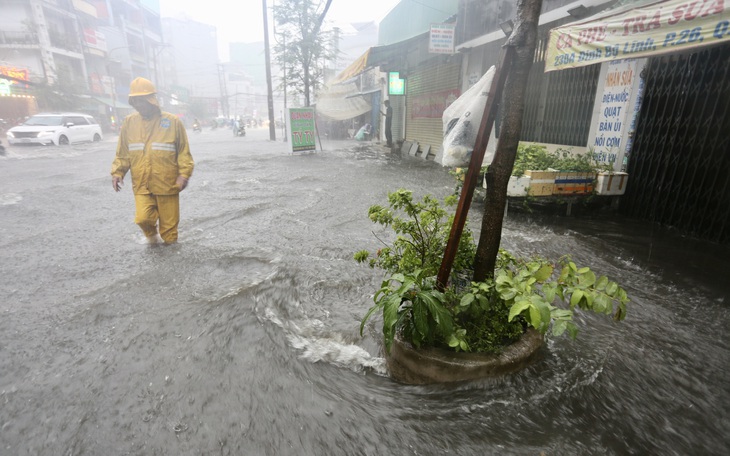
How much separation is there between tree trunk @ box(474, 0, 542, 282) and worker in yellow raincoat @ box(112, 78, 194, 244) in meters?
3.82

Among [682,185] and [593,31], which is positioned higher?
[593,31]

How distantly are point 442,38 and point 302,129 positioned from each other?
6.59 meters

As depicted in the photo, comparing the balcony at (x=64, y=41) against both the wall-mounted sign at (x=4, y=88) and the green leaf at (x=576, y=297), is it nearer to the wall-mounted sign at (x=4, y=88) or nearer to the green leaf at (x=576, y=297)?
the wall-mounted sign at (x=4, y=88)

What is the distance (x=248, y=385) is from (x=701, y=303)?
3990mm

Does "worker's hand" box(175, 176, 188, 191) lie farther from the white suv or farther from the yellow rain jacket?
the white suv

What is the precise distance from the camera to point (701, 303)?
11.7 ft

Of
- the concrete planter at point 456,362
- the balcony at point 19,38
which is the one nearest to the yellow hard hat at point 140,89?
the concrete planter at point 456,362

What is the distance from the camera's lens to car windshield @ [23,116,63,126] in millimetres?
18688

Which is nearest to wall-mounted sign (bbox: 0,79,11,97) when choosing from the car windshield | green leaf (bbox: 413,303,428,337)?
the car windshield

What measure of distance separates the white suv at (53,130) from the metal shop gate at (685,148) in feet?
74.2

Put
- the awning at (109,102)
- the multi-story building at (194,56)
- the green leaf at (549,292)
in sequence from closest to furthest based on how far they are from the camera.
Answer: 1. the green leaf at (549,292)
2. the awning at (109,102)
3. the multi-story building at (194,56)

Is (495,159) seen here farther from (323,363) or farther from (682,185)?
(682,185)

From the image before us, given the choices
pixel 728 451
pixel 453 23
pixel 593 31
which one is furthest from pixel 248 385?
pixel 453 23

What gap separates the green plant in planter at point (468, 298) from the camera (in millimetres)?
2055
